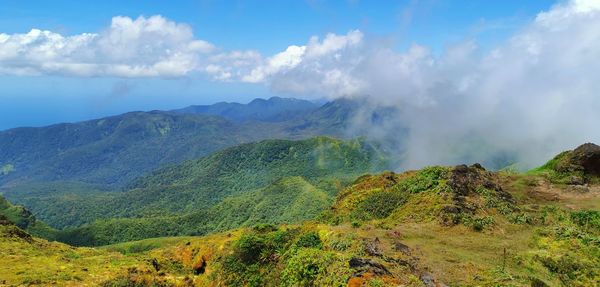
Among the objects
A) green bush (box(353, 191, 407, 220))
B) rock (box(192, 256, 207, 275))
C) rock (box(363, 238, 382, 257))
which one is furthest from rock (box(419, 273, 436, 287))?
green bush (box(353, 191, 407, 220))

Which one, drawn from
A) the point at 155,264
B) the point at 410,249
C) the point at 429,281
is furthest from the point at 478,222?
the point at 155,264

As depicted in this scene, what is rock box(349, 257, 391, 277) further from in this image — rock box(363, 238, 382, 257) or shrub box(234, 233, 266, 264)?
shrub box(234, 233, 266, 264)

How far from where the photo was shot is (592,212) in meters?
53.5

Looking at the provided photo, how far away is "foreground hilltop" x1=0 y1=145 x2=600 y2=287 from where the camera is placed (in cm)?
3177

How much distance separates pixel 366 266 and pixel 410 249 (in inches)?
429

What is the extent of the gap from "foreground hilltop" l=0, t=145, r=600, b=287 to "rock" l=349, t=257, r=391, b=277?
0.27 ft

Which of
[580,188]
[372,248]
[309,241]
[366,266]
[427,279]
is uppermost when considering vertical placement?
[366,266]

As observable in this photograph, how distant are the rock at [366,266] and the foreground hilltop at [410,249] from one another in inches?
3.2

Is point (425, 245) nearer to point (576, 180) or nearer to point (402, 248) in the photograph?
point (402, 248)

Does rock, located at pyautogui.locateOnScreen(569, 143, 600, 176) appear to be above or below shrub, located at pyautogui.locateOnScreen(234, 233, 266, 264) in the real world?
above

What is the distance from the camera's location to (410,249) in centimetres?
3825

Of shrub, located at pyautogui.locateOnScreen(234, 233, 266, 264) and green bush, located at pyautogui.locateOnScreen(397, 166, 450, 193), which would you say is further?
green bush, located at pyautogui.locateOnScreen(397, 166, 450, 193)

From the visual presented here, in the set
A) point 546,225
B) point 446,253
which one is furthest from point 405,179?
point 446,253

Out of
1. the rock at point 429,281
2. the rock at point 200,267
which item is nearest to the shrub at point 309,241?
the rock at point 429,281
